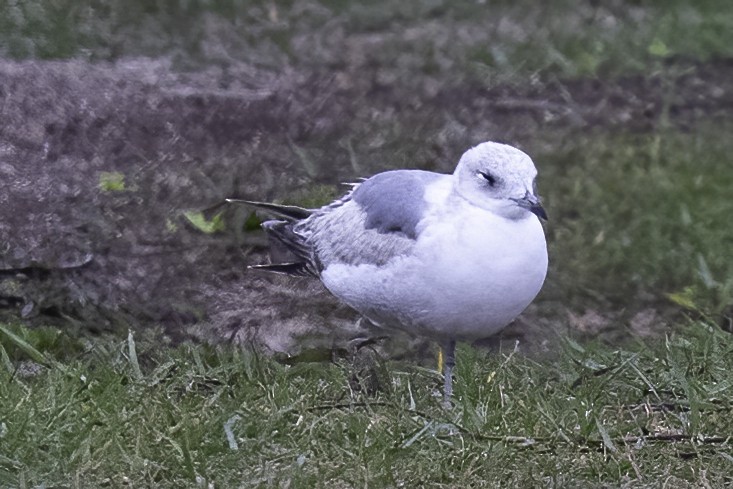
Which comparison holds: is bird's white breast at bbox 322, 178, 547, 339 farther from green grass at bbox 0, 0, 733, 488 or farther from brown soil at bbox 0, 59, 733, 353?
brown soil at bbox 0, 59, 733, 353

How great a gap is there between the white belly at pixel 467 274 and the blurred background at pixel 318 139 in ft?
2.93

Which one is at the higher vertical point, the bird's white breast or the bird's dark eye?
the bird's dark eye

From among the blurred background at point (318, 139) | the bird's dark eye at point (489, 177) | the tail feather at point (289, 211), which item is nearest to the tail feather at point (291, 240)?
the tail feather at point (289, 211)

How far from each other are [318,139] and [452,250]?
226 cm

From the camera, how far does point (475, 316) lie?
358cm

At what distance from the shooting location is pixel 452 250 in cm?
353

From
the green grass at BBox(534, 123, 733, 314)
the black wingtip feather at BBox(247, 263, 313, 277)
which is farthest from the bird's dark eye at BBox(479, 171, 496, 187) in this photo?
the green grass at BBox(534, 123, 733, 314)

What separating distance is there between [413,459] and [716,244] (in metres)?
2.17

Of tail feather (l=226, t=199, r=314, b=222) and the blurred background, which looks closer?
tail feather (l=226, t=199, r=314, b=222)

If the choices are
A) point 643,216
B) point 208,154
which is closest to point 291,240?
point 208,154

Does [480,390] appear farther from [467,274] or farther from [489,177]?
[489,177]

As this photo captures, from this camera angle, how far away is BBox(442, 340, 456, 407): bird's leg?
3.76 metres

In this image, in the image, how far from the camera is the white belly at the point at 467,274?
11.5ft

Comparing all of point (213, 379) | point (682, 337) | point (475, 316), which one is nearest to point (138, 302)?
point (213, 379)
